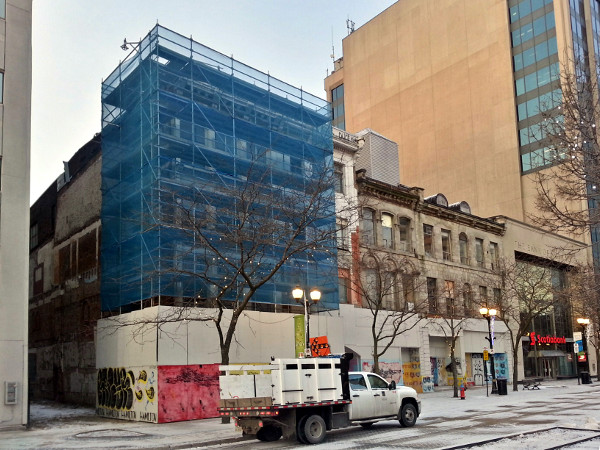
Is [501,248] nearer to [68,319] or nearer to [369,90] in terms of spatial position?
[68,319]

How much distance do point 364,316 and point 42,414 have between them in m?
17.5

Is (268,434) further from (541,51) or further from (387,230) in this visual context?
(541,51)

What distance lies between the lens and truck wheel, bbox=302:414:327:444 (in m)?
16.8

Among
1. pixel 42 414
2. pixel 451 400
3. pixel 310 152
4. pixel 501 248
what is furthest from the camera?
pixel 501 248

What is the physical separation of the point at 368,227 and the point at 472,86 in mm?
41074

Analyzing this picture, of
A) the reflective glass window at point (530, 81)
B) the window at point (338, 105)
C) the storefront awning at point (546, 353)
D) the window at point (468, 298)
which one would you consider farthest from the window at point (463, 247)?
the window at point (338, 105)

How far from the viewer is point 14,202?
79.7 feet

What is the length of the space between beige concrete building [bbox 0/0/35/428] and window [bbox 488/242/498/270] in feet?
116

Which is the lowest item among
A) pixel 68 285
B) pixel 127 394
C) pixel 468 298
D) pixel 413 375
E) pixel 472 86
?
pixel 413 375

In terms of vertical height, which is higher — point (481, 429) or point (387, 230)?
point (387, 230)

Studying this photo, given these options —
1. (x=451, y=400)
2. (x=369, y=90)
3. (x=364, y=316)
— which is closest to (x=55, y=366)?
(x=364, y=316)

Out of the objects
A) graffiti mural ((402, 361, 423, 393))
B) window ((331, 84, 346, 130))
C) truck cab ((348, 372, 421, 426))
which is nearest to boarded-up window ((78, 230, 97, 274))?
truck cab ((348, 372, 421, 426))

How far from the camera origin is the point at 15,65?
25.2 meters

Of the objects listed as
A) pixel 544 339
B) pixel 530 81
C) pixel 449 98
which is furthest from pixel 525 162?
pixel 544 339
